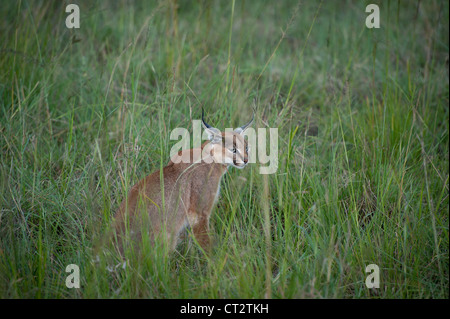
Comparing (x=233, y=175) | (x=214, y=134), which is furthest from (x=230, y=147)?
(x=233, y=175)

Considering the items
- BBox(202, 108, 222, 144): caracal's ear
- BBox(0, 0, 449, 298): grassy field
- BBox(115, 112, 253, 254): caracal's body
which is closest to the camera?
BBox(0, 0, 449, 298): grassy field

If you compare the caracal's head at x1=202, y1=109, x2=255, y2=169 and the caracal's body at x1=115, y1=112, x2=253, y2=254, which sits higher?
the caracal's head at x1=202, y1=109, x2=255, y2=169

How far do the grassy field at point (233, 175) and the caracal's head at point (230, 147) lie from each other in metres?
0.25

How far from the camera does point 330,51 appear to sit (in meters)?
6.15

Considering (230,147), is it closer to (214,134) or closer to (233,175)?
(214,134)

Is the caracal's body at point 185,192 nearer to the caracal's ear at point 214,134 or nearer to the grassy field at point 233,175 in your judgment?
the caracal's ear at point 214,134

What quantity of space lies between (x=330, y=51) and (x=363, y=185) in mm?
3067

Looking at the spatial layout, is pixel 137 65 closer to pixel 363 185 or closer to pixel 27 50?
pixel 27 50

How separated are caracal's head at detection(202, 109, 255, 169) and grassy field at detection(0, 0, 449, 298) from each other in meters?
0.25

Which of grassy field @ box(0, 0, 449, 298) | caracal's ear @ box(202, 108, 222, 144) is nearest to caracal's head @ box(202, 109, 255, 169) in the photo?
caracal's ear @ box(202, 108, 222, 144)

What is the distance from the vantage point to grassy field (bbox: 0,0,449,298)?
3.01 meters

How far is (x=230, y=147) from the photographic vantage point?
145 inches

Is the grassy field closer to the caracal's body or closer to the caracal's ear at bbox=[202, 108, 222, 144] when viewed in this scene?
the caracal's body
